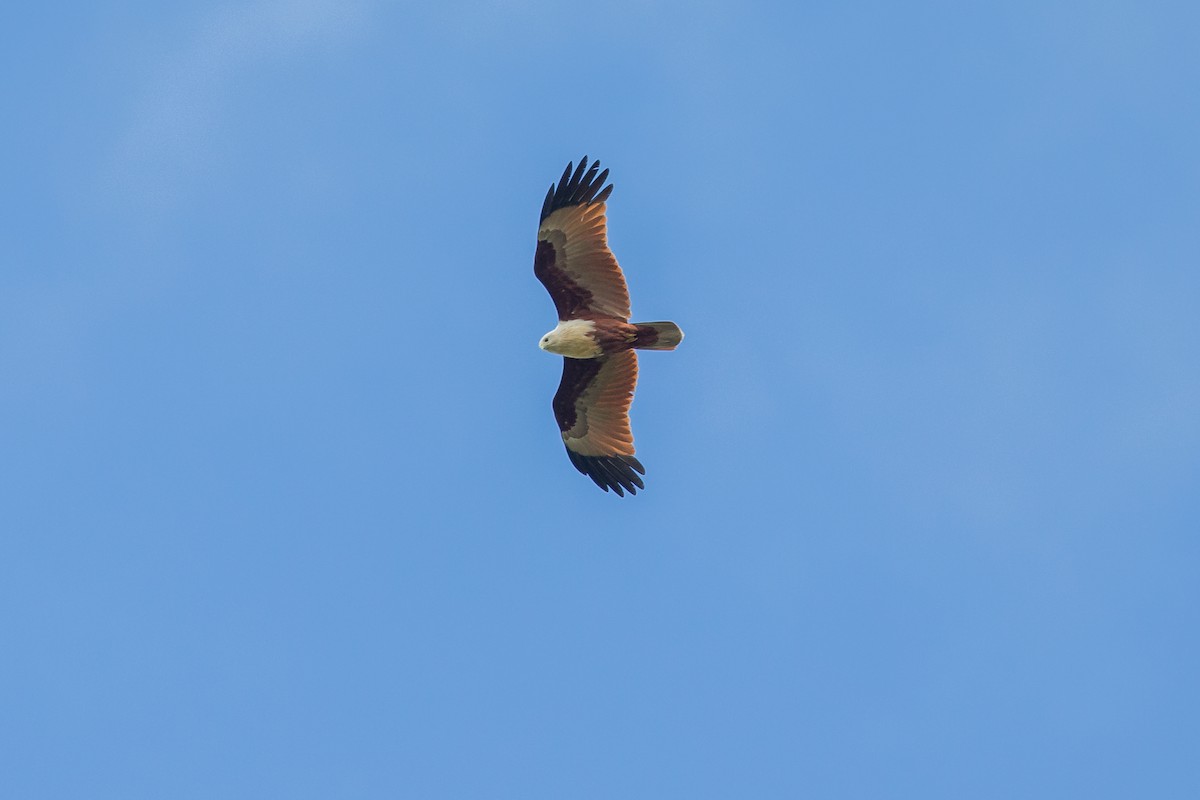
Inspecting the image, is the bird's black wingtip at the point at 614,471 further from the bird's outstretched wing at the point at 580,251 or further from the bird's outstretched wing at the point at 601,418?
the bird's outstretched wing at the point at 580,251

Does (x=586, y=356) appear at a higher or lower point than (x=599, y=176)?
lower

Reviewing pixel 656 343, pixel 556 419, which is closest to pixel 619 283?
pixel 656 343

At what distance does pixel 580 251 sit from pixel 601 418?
240cm

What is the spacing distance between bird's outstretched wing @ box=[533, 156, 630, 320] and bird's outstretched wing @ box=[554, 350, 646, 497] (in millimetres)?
903

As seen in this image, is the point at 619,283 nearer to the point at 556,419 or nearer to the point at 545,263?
the point at 545,263

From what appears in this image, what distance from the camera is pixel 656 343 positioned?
19750 mm

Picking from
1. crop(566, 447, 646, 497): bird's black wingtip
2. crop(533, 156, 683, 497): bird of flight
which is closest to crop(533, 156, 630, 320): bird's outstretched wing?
crop(533, 156, 683, 497): bird of flight

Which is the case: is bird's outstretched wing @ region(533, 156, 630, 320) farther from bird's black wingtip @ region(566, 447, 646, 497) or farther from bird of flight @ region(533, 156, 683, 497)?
bird's black wingtip @ region(566, 447, 646, 497)

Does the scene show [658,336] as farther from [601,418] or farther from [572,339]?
[601,418]

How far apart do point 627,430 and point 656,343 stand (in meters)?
1.71

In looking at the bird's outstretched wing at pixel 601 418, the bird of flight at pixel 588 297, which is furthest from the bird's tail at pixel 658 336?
the bird's outstretched wing at pixel 601 418

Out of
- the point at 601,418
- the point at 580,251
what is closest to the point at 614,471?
the point at 601,418

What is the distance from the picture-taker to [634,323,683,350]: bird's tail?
19.6 metres

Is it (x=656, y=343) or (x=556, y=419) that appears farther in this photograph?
(x=556, y=419)
